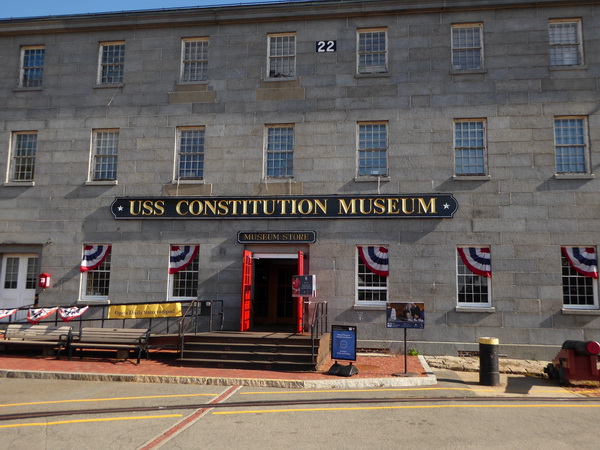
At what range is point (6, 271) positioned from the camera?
55.7 feet

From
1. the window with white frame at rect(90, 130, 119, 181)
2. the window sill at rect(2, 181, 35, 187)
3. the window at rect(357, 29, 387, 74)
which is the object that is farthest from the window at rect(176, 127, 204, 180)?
the window at rect(357, 29, 387, 74)

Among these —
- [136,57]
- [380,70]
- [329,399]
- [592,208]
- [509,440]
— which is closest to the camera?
[509,440]

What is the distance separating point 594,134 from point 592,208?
7.48ft

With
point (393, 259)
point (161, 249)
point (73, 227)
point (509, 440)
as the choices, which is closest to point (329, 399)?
point (509, 440)

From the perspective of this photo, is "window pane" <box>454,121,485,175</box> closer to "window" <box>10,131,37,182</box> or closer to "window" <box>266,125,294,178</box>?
"window" <box>266,125,294,178</box>

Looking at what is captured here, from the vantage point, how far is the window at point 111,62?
1734 cm

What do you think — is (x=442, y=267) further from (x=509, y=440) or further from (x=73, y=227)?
(x=73, y=227)

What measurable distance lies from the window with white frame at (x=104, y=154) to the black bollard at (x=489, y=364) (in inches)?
505

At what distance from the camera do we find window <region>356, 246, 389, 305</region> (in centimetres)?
1510

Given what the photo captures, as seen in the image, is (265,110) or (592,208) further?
(265,110)

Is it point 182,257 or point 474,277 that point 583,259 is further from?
point 182,257

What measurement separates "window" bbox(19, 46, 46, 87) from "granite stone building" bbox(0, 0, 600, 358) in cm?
5

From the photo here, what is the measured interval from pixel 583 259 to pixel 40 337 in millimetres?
16051

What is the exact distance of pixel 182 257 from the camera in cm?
1605
